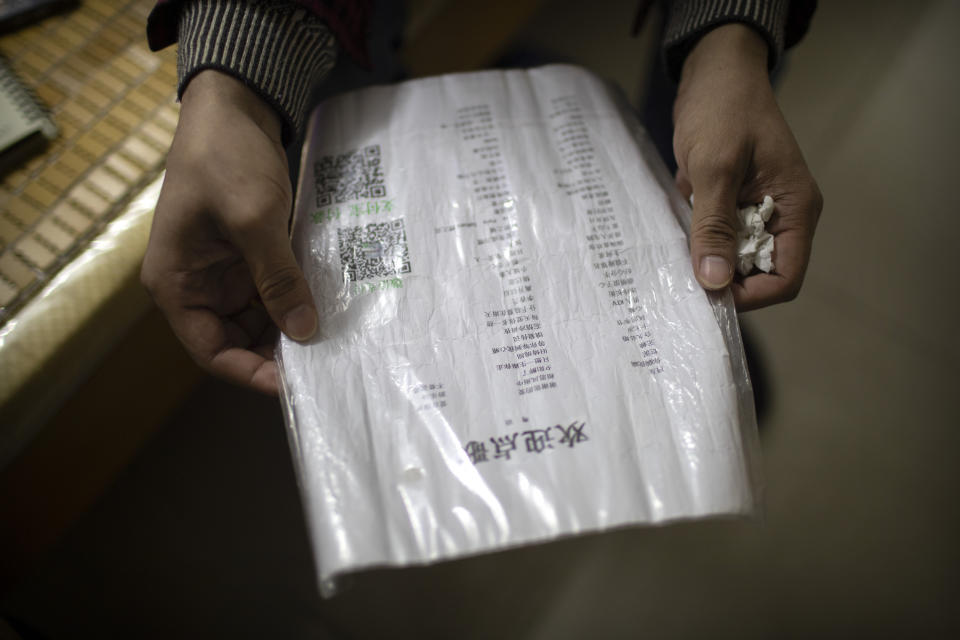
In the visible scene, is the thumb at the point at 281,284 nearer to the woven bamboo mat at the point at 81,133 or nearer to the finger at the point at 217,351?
the finger at the point at 217,351

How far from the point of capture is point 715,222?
407mm

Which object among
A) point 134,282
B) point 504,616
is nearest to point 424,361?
point 134,282

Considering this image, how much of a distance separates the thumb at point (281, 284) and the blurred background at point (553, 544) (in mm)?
312

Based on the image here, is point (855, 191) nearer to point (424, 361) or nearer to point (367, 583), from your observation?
point (424, 361)

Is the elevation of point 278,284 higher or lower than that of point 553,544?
higher

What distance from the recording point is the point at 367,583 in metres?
0.72

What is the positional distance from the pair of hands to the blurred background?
23cm

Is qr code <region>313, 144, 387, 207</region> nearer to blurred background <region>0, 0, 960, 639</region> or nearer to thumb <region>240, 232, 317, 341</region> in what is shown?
thumb <region>240, 232, 317, 341</region>

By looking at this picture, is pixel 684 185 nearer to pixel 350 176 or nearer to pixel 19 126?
pixel 350 176

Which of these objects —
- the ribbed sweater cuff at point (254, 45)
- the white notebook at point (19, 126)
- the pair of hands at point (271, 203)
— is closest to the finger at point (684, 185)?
the pair of hands at point (271, 203)

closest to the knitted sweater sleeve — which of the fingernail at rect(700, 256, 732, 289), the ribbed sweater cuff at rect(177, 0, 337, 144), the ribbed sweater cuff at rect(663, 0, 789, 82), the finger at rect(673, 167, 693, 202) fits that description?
the ribbed sweater cuff at rect(663, 0, 789, 82)

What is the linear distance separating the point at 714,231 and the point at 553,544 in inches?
20.6

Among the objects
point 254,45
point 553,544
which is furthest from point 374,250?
point 553,544

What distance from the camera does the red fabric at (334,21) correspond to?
0.46 metres
